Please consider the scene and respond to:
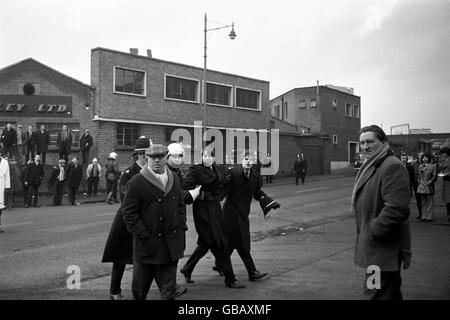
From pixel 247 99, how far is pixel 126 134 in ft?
38.7

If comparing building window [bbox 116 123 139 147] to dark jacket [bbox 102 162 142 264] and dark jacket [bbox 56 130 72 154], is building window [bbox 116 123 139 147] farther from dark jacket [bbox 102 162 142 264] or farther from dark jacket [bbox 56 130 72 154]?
dark jacket [bbox 102 162 142 264]

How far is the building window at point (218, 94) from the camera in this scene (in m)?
32.7

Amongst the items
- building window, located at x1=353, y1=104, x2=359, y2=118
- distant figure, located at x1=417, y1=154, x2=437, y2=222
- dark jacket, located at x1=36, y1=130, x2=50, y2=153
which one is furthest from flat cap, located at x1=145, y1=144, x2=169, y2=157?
building window, located at x1=353, y1=104, x2=359, y2=118

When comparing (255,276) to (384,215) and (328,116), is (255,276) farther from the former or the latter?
(328,116)

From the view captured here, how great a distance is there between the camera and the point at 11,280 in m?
6.73

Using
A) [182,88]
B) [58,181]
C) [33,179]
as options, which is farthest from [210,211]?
[182,88]

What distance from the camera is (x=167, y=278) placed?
4770 mm

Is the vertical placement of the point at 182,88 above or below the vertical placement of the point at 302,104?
below

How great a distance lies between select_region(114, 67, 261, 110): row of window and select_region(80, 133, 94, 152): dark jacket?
3960 millimetres

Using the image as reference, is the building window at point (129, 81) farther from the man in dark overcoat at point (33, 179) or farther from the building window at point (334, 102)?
the building window at point (334, 102)

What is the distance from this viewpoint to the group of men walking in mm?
4734

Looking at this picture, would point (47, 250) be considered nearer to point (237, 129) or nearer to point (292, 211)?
point (292, 211)

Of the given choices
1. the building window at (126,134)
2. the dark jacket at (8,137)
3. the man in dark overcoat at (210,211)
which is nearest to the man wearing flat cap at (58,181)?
the dark jacket at (8,137)
